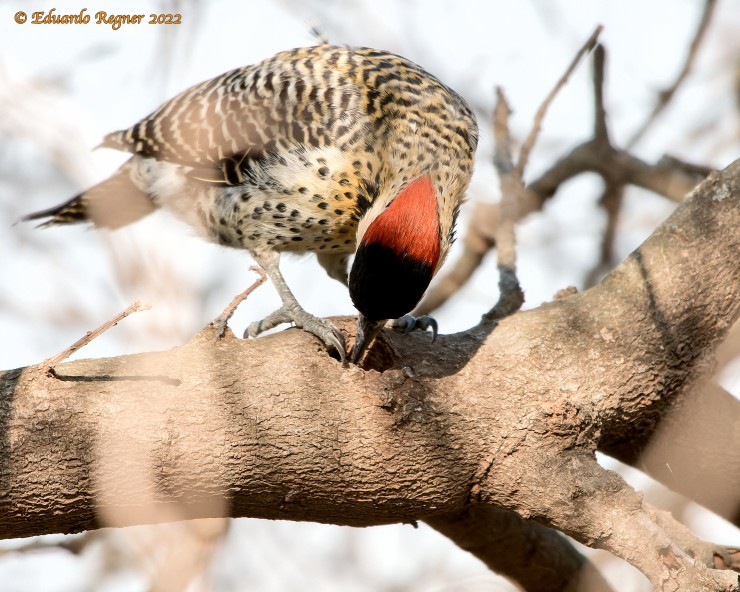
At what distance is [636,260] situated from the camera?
346 cm

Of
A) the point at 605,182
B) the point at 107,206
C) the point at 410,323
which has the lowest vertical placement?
the point at 107,206

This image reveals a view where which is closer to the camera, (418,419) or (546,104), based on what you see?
(418,419)

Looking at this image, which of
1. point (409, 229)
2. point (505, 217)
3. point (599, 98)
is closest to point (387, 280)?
point (409, 229)

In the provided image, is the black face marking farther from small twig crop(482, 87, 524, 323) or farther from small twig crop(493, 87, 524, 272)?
small twig crop(493, 87, 524, 272)

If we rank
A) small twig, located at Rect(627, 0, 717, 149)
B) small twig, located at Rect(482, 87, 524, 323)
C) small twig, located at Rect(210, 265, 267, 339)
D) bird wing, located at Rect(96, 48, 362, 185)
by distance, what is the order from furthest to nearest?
small twig, located at Rect(627, 0, 717, 149) → bird wing, located at Rect(96, 48, 362, 185) → small twig, located at Rect(482, 87, 524, 323) → small twig, located at Rect(210, 265, 267, 339)

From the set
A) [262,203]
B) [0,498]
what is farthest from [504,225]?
[0,498]

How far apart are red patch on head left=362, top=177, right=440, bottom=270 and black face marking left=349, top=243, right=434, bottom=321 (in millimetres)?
33

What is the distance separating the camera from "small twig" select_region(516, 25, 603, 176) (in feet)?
15.4

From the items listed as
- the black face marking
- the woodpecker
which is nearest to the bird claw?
the woodpecker

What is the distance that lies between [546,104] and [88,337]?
327cm

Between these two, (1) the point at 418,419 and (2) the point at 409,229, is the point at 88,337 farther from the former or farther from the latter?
(2) the point at 409,229

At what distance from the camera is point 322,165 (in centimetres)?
438

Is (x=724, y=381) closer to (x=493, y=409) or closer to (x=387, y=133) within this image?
(x=493, y=409)

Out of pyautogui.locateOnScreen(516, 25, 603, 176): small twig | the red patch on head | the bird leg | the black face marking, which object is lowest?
the bird leg
